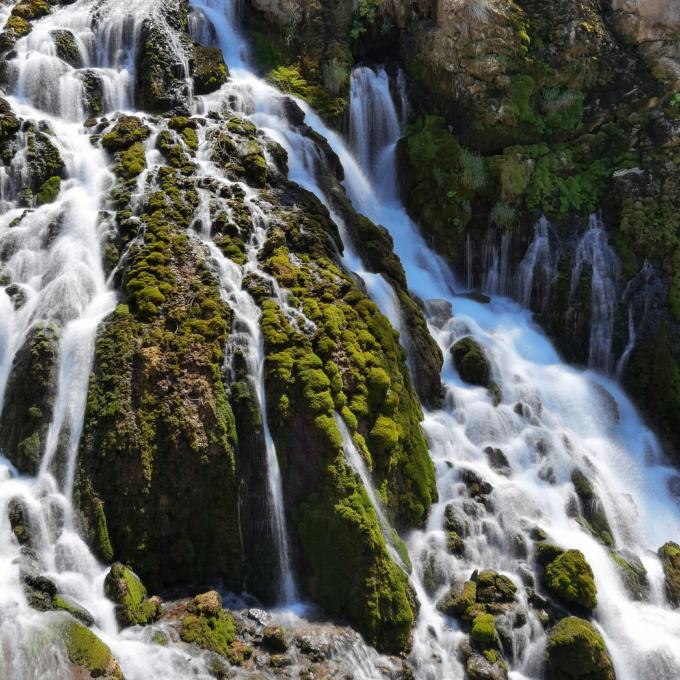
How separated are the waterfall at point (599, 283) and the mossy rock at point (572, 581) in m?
8.98

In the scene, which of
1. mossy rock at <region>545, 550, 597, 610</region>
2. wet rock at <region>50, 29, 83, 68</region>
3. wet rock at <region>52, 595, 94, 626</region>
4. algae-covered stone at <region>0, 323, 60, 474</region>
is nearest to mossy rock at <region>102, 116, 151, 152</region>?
wet rock at <region>50, 29, 83, 68</region>

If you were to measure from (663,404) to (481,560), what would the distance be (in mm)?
9100

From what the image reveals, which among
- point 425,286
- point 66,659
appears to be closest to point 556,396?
point 425,286

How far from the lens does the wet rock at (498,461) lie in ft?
52.9

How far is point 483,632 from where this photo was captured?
12.2 m

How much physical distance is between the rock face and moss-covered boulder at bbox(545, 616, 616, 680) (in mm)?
20483

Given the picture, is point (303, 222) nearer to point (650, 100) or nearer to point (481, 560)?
A: point (481, 560)

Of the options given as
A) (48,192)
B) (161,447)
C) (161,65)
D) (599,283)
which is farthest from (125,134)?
(599,283)

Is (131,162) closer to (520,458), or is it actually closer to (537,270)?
(520,458)

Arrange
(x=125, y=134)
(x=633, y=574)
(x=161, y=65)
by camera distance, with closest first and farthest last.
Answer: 1. (x=633, y=574)
2. (x=125, y=134)
3. (x=161, y=65)

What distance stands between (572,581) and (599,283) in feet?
37.5

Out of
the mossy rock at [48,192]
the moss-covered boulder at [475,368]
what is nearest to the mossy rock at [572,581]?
the moss-covered boulder at [475,368]

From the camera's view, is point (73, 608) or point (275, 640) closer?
point (73, 608)

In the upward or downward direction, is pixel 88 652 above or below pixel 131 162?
below
